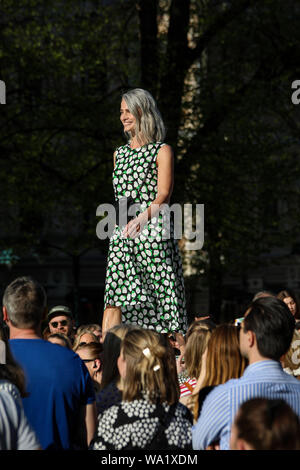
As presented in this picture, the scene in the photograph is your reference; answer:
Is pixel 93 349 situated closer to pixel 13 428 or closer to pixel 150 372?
pixel 150 372

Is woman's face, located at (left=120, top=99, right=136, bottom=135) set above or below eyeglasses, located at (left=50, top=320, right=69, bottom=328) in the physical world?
above

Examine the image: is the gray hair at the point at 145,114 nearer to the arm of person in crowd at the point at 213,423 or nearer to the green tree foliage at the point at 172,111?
the arm of person in crowd at the point at 213,423

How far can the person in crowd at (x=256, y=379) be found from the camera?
3953 mm

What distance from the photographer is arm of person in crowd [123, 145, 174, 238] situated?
6020 millimetres

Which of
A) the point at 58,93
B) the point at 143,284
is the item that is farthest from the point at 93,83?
the point at 143,284

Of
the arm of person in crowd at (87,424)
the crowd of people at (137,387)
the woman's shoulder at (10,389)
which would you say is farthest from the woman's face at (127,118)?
the woman's shoulder at (10,389)

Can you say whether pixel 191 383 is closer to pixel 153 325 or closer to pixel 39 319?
pixel 153 325

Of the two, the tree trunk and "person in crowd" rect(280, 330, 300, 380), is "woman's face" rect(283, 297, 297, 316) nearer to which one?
"person in crowd" rect(280, 330, 300, 380)

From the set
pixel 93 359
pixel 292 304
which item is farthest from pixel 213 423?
pixel 292 304

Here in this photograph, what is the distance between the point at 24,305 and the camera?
174 inches

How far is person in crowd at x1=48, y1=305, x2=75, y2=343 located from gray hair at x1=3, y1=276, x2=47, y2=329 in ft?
11.1

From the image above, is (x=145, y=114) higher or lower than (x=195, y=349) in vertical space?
higher

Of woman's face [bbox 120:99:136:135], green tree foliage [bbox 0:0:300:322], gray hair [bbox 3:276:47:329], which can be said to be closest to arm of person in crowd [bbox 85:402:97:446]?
gray hair [bbox 3:276:47:329]

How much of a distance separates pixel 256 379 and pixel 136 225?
2.25 m
